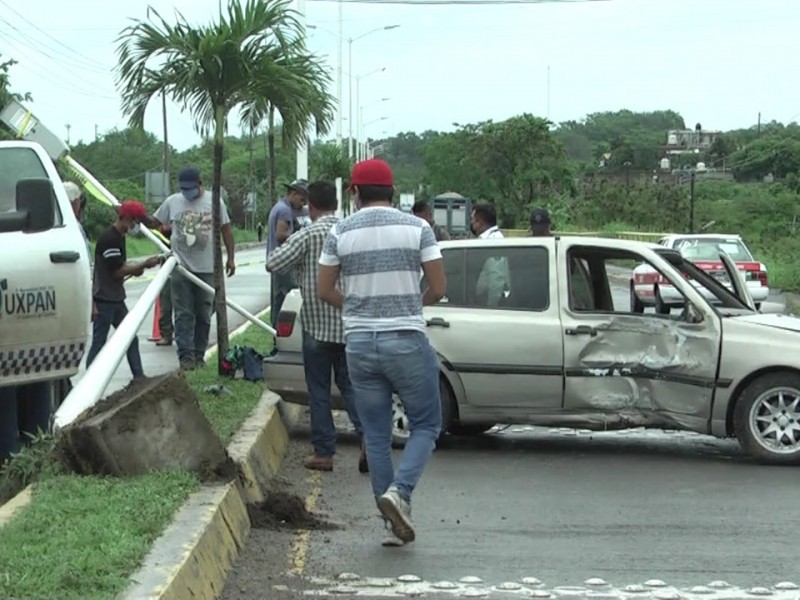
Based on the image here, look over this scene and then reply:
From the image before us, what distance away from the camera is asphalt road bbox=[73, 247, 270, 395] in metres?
13.3

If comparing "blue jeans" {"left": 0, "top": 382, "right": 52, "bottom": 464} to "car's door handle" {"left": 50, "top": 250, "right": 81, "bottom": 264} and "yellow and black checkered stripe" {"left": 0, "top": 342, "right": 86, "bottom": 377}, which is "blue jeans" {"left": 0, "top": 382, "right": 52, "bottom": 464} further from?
"car's door handle" {"left": 50, "top": 250, "right": 81, "bottom": 264}

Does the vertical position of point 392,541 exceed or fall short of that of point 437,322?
it falls short

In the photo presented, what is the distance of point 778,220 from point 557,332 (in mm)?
52716

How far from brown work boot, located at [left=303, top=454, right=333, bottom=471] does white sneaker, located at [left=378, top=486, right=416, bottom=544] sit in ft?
7.78

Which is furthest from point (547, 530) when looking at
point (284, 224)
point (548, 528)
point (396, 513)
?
point (284, 224)

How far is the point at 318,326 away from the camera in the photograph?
8.56 metres

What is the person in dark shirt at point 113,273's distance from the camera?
11172mm

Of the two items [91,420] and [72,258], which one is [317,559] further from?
[72,258]

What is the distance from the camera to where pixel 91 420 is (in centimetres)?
678

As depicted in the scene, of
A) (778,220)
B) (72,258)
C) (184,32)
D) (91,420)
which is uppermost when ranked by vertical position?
(184,32)

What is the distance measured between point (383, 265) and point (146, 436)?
153cm

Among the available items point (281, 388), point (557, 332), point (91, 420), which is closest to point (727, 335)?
point (557, 332)

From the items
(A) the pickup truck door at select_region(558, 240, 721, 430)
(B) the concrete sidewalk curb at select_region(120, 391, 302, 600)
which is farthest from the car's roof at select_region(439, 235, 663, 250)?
(B) the concrete sidewalk curb at select_region(120, 391, 302, 600)

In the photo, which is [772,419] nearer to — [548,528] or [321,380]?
[548,528]
